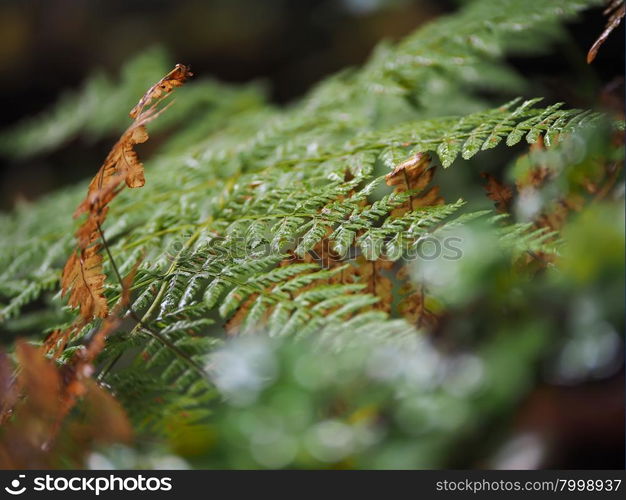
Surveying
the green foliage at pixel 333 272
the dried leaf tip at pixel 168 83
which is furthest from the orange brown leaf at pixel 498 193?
the dried leaf tip at pixel 168 83

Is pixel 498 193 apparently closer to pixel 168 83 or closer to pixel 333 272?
pixel 333 272

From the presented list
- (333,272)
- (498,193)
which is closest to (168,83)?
(333,272)

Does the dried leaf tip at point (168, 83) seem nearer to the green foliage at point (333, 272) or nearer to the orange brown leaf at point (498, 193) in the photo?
the green foliage at point (333, 272)

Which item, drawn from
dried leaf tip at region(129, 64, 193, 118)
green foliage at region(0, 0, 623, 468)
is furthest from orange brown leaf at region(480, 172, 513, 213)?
dried leaf tip at region(129, 64, 193, 118)

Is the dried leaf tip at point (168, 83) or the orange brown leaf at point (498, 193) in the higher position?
the dried leaf tip at point (168, 83)

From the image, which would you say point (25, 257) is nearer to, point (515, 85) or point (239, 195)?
point (239, 195)

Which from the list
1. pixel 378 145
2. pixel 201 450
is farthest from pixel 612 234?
pixel 201 450

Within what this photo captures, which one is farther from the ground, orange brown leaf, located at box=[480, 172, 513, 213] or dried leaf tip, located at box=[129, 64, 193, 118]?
dried leaf tip, located at box=[129, 64, 193, 118]

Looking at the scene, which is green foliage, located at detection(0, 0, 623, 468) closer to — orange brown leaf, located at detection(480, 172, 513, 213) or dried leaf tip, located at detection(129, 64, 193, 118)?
orange brown leaf, located at detection(480, 172, 513, 213)
